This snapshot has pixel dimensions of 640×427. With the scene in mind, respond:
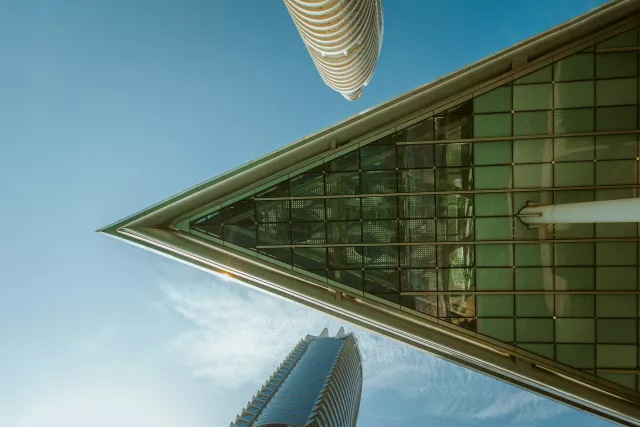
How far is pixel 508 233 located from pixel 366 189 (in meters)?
6.71

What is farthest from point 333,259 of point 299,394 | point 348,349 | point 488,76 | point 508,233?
point 348,349

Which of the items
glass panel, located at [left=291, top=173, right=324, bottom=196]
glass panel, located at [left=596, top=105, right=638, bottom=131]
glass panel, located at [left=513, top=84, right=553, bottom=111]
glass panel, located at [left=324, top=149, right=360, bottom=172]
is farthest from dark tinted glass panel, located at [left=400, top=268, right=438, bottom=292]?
glass panel, located at [left=596, top=105, right=638, bottom=131]

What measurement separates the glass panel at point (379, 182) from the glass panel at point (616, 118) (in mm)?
8924

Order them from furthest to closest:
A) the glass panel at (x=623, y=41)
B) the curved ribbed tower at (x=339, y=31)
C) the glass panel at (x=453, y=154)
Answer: the curved ribbed tower at (x=339, y=31) → the glass panel at (x=453, y=154) → the glass panel at (x=623, y=41)

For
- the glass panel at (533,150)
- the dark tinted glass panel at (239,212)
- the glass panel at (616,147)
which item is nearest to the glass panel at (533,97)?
the glass panel at (533,150)

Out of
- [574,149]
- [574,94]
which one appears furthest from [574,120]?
[574,149]

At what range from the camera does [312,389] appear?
471ft

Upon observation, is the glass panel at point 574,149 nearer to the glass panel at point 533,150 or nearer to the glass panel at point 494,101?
the glass panel at point 533,150

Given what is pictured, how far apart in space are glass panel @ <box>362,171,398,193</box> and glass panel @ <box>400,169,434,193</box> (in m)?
0.37

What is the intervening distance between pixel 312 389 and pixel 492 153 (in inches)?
5492

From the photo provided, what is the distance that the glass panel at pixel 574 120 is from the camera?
60.1ft

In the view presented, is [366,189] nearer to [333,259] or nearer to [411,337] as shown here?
[333,259]

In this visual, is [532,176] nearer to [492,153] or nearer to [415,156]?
[492,153]

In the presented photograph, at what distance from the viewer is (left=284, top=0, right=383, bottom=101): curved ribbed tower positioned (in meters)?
48.9
